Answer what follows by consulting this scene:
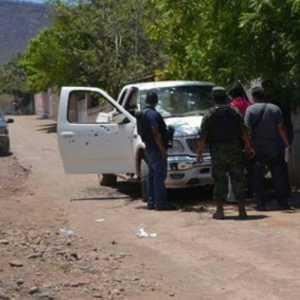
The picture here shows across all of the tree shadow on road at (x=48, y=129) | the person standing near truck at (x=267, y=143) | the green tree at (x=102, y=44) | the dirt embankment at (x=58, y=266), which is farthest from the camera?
the tree shadow on road at (x=48, y=129)

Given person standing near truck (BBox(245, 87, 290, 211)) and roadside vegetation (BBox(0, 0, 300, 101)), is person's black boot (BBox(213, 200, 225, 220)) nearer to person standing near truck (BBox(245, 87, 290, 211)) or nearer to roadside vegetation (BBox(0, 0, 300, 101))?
person standing near truck (BBox(245, 87, 290, 211))

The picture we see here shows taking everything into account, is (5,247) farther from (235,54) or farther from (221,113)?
(235,54)

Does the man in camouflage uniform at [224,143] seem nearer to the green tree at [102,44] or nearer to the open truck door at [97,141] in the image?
the open truck door at [97,141]

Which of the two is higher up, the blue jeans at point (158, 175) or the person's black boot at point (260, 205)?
the blue jeans at point (158, 175)

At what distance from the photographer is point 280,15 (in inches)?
439

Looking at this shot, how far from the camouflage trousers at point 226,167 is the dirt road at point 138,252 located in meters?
0.41

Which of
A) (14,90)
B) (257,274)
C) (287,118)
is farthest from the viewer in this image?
(14,90)

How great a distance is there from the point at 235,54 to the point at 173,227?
349 centimetres

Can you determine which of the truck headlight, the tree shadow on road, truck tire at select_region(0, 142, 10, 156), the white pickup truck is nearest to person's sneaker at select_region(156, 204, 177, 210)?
the truck headlight

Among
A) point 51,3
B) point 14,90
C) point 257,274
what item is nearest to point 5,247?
point 257,274

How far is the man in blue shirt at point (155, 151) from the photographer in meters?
11.6

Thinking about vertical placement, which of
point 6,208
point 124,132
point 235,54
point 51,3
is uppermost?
point 51,3

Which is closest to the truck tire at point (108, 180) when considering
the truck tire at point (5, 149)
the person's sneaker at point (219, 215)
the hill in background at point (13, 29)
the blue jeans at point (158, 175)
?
the blue jeans at point (158, 175)

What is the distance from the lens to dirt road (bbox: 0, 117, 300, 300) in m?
7.07
